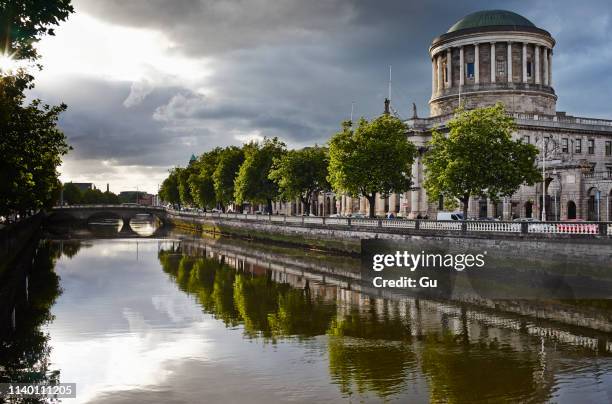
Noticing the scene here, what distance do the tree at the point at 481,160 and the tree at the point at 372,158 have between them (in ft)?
38.2

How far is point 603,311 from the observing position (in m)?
32.1

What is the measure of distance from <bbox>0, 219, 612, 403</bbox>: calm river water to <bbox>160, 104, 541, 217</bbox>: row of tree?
1616 cm

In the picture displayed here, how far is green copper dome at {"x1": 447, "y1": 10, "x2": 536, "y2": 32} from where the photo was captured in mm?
110062

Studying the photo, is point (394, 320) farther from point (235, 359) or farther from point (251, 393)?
point (251, 393)

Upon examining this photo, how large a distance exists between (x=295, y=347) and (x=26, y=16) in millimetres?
16641

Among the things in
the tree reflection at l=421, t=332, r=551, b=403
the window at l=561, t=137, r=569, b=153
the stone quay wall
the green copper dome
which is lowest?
the tree reflection at l=421, t=332, r=551, b=403

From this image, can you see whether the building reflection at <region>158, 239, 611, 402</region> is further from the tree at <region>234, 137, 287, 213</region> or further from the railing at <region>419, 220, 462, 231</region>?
the tree at <region>234, 137, 287, 213</region>

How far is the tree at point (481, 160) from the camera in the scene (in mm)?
53156

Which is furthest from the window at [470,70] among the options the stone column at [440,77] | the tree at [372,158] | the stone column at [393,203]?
the tree at [372,158]

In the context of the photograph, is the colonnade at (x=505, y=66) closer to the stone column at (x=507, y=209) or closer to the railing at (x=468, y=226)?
the stone column at (x=507, y=209)

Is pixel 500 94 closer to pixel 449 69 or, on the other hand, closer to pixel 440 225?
pixel 449 69

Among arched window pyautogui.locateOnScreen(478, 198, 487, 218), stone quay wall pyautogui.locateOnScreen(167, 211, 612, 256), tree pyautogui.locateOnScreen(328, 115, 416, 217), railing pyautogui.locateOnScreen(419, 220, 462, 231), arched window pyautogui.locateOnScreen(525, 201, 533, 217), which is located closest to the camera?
stone quay wall pyautogui.locateOnScreen(167, 211, 612, 256)

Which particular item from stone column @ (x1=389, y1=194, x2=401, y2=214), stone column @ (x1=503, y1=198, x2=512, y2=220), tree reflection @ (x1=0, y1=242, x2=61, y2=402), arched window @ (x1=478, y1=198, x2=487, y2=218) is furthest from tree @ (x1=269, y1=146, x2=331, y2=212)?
Answer: tree reflection @ (x1=0, y1=242, x2=61, y2=402)

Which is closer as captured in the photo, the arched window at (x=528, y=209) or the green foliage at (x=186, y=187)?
the arched window at (x=528, y=209)
